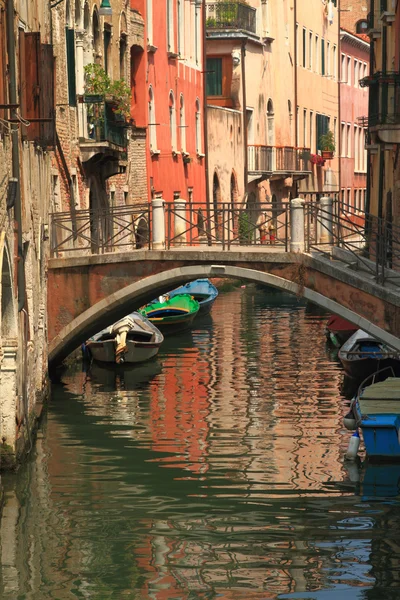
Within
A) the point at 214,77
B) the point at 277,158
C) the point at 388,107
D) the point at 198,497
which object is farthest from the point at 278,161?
the point at 198,497

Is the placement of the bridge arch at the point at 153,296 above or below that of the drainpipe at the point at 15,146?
below

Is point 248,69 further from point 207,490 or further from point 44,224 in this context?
point 207,490

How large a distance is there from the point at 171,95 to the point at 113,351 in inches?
447

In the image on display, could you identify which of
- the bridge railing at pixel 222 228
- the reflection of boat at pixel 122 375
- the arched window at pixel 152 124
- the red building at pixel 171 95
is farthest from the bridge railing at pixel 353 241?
the arched window at pixel 152 124

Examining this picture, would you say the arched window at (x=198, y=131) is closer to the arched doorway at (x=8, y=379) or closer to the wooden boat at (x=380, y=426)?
the wooden boat at (x=380, y=426)

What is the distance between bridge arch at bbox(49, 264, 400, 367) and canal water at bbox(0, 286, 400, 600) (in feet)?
3.01

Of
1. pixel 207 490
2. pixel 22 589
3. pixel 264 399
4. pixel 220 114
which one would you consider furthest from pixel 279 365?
pixel 220 114

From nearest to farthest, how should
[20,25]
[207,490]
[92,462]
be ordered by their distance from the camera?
[207,490] → [92,462] → [20,25]

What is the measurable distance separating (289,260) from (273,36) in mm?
28064

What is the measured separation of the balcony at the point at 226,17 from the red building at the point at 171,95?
2954 mm

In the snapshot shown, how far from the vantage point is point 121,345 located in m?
25.2

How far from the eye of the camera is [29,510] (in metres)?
15.2

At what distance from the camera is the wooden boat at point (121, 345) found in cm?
2531

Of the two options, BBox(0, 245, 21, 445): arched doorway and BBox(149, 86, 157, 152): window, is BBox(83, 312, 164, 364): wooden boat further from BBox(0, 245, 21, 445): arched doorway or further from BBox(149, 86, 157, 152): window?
BBox(0, 245, 21, 445): arched doorway
